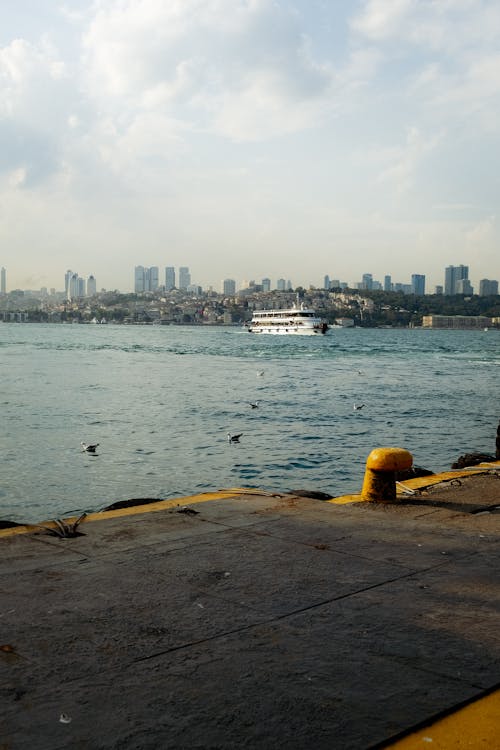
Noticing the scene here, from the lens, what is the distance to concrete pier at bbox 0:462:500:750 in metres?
2.79

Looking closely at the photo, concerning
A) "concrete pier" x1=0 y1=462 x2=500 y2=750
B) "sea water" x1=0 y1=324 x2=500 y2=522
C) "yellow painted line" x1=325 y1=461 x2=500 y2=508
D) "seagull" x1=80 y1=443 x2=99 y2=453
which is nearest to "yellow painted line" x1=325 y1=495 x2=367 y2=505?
"yellow painted line" x1=325 y1=461 x2=500 y2=508

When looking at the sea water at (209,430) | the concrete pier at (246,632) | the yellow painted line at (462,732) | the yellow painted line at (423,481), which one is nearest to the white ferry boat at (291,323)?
the sea water at (209,430)

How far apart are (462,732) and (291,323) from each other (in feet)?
Answer: 374

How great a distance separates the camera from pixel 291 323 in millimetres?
116125

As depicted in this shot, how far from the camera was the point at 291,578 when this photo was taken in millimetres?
4496

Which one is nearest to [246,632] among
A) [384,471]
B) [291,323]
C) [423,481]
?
[384,471]

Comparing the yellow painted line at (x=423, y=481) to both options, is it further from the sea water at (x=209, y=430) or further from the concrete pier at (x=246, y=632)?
the sea water at (x=209, y=430)

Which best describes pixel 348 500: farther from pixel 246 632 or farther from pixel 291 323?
pixel 291 323

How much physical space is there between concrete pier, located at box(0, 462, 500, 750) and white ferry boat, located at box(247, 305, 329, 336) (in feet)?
345

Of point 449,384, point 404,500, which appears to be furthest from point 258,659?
point 449,384

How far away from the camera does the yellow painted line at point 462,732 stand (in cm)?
267

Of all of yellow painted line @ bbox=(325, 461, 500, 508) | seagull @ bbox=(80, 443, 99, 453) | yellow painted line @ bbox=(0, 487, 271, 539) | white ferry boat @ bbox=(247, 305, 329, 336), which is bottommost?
seagull @ bbox=(80, 443, 99, 453)

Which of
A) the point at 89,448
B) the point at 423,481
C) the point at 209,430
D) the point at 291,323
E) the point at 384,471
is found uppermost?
the point at 291,323

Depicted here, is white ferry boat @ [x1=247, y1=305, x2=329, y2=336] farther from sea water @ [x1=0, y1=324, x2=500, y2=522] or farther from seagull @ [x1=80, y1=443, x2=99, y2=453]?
seagull @ [x1=80, y1=443, x2=99, y2=453]
